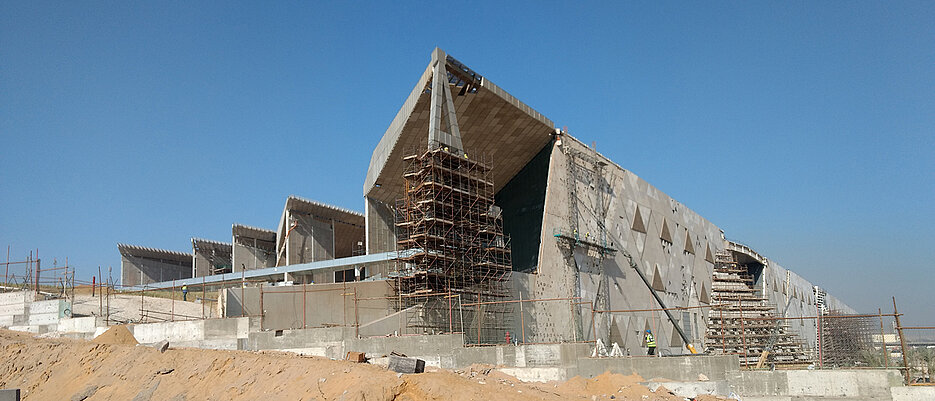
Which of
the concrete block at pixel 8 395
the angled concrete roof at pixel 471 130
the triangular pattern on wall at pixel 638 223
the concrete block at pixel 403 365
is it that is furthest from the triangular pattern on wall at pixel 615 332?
the concrete block at pixel 8 395

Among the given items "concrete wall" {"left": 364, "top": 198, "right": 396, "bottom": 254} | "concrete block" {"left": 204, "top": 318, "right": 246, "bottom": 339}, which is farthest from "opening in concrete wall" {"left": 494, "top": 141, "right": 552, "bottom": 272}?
"concrete block" {"left": 204, "top": 318, "right": 246, "bottom": 339}

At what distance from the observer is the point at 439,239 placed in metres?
26.0

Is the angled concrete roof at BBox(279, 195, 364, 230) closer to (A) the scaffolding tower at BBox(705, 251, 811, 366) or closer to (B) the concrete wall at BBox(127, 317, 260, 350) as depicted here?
(B) the concrete wall at BBox(127, 317, 260, 350)

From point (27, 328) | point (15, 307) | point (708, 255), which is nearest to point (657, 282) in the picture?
point (708, 255)

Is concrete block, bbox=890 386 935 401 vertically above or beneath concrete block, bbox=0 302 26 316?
beneath

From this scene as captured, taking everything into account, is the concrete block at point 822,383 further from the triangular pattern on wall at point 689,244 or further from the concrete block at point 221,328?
the triangular pattern on wall at point 689,244

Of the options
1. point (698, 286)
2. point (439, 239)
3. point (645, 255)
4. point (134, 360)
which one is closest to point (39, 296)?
point (134, 360)

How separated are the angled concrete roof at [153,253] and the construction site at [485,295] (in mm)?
10086

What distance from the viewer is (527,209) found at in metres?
33.5

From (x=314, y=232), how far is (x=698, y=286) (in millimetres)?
26143

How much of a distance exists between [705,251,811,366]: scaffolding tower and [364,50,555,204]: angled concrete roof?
37.2ft

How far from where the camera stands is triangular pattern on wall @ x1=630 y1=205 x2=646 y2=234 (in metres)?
39.2

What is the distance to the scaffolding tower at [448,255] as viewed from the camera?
25828 millimetres

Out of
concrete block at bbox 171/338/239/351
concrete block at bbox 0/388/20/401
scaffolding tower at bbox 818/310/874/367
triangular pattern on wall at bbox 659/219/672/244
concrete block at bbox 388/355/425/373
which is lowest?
scaffolding tower at bbox 818/310/874/367
